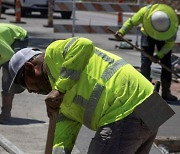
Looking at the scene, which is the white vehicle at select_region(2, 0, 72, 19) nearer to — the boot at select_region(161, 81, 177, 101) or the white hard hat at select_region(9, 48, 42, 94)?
the boot at select_region(161, 81, 177, 101)

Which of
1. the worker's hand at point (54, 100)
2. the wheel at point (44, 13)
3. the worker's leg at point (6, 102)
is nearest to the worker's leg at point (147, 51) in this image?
the worker's leg at point (6, 102)

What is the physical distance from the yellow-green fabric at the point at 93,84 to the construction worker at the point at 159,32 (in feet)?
20.6

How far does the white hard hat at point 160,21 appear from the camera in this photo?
1020 centimetres

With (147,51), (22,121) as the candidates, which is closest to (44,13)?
(147,51)

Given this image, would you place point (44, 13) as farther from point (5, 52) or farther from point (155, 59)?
point (5, 52)

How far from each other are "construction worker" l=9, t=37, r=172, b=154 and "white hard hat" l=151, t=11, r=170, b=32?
6199mm

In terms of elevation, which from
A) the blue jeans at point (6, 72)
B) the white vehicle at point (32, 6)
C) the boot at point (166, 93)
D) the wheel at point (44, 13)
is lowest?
the wheel at point (44, 13)

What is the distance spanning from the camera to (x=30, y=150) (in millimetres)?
6793

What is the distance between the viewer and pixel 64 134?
4.21 meters

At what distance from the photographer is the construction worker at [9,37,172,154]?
3928 millimetres

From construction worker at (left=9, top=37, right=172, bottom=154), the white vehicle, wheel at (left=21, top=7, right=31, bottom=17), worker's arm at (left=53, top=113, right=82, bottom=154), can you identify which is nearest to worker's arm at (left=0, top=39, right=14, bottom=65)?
worker's arm at (left=53, top=113, right=82, bottom=154)

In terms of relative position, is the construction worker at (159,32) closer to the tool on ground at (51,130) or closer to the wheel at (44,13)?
the tool on ground at (51,130)

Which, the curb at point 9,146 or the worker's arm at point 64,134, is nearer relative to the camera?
the worker's arm at point 64,134

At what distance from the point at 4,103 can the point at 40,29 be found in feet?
49.5
